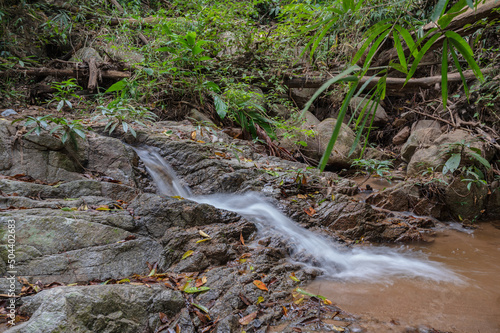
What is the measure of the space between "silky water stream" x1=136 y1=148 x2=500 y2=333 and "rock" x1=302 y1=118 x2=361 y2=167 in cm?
255

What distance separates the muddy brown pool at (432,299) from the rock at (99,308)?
112 centimetres

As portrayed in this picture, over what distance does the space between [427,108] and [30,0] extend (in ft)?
31.9

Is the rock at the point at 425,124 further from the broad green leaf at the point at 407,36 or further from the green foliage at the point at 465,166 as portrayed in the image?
the broad green leaf at the point at 407,36

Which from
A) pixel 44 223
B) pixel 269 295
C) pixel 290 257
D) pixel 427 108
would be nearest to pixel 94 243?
pixel 44 223

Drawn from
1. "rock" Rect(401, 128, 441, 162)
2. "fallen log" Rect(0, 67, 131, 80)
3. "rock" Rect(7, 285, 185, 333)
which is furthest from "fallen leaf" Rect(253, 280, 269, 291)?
"fallen log" Rect(0, 67, 131, 80)

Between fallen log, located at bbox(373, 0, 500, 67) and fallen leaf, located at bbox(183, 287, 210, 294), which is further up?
fallen log, located at bbox(373, 0, 500, 67)

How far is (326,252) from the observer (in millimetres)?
2754

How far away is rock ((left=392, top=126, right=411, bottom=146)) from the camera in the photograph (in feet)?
22.2

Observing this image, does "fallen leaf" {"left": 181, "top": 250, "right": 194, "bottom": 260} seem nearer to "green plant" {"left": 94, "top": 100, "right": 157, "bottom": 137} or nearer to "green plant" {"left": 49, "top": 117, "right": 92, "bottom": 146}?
"green plant" {"left": 49, "top": 117, "right": 92, "bottom": 146}

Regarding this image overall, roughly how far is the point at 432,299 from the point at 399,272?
497mm

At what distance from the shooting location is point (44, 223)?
2.00 m

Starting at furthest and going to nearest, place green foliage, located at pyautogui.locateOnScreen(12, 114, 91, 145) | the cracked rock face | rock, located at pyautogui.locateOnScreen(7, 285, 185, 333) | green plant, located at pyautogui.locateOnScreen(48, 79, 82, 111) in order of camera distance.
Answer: green plant, located at pyautogui.locateOnScreen(48, 79, 82, 111), green foliage, located at pyautogui.locateOnScreen(12, 114, 91, 145), the cracked rock face, rock, located at pyautogui.locateOnScreen(7, 285, 185, 333)

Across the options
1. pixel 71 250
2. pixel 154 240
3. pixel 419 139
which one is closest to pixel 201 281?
pixel 154 240

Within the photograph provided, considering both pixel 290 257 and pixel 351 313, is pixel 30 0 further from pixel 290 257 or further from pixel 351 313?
pixel 351 313
